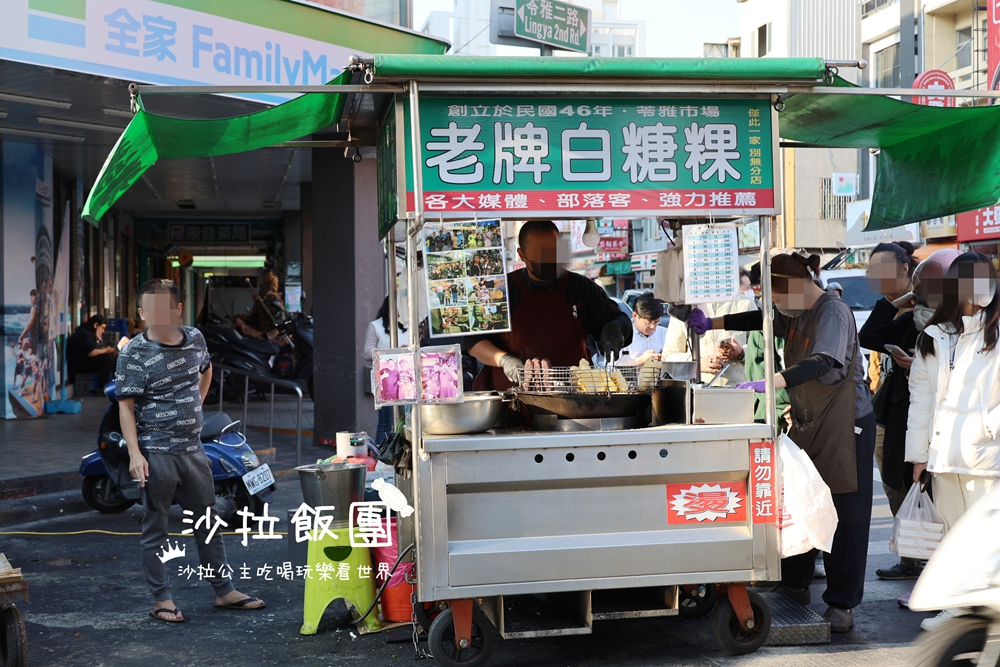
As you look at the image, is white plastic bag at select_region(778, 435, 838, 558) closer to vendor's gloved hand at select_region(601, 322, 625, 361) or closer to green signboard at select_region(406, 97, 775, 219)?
vendor's gloved hand at select_region(601, 322, 625, 361)

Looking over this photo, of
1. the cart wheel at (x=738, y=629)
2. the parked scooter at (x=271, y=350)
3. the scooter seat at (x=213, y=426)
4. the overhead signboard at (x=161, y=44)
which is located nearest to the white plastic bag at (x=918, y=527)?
the cart wheel at (x=738, y=629)

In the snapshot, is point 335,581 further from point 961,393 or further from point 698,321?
point 961,393

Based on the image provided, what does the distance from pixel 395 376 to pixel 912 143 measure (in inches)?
131

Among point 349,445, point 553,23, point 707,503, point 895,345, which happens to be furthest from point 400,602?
point 553,23

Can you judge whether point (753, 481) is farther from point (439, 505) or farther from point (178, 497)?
point (178, 497)

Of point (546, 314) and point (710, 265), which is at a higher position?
point (710, 265)

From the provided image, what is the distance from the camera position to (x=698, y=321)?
5.27 metres

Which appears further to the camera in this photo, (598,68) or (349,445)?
(349,445)

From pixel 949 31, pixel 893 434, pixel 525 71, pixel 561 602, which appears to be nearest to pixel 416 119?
pixel 525 71

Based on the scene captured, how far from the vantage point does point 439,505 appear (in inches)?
156

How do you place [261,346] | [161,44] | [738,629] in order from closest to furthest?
[738,629] → [161,44] → [261,346]

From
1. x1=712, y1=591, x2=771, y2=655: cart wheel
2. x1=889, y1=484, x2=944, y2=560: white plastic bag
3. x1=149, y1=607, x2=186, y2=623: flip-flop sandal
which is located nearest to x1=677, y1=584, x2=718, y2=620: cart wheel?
x1=712, y1=591, x2=771, y2=655: cart wheel

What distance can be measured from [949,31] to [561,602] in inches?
835

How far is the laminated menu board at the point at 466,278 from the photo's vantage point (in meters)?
3.96
